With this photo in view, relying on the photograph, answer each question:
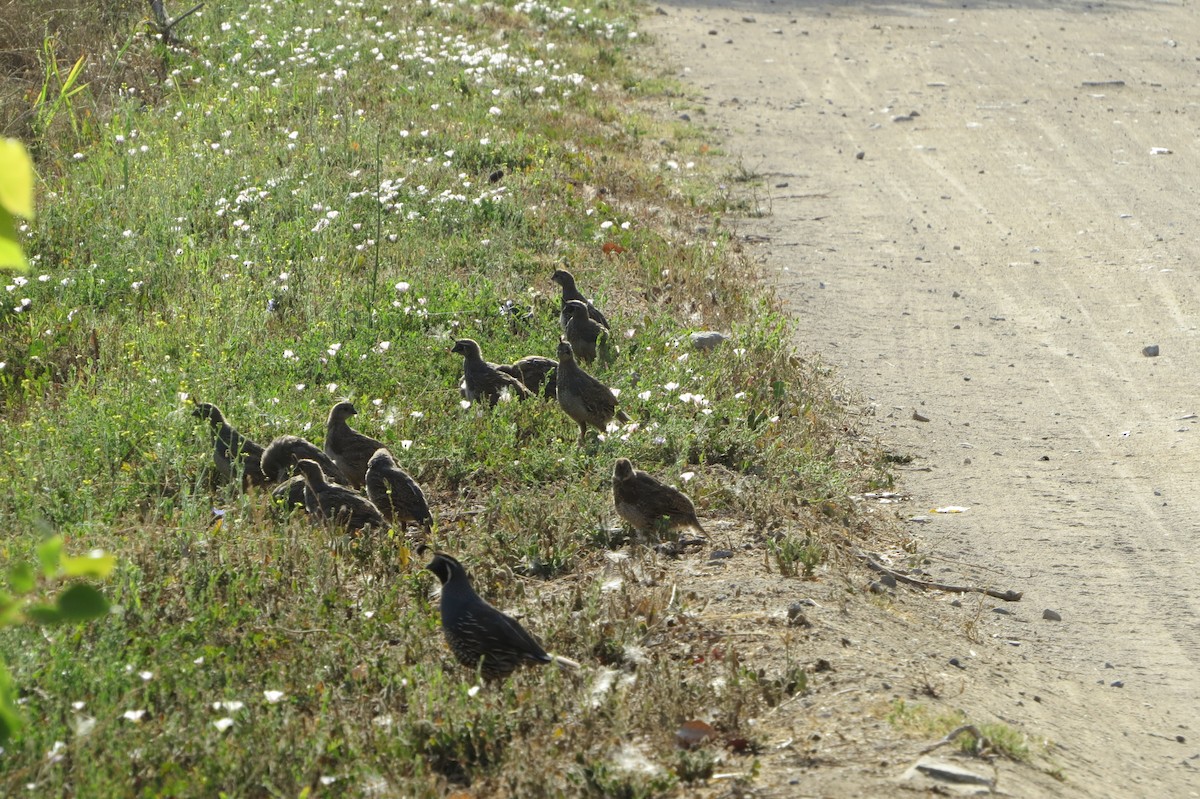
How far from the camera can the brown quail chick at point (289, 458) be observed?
25.2 ft

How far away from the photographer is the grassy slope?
506 centimetres

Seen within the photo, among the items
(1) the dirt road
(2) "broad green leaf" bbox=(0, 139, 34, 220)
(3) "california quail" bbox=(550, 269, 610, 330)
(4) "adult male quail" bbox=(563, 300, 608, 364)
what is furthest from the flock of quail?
(2) "broad green leaf" bbox=(0, 139, 34, 220)

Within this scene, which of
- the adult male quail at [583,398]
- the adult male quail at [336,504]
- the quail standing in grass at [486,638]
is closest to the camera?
the quail standing in grass at [486,638]

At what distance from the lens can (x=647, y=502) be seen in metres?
7.05

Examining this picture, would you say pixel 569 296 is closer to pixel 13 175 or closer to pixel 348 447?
pixel 348 447

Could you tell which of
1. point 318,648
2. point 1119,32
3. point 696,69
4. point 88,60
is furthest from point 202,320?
point 1119,32

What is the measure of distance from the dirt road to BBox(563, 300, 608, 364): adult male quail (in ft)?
6.12

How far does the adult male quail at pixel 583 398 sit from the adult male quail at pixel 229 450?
5.92 ft

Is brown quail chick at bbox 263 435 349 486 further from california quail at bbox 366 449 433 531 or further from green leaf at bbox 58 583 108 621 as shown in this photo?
green leaf at bbox 58 583 108 621

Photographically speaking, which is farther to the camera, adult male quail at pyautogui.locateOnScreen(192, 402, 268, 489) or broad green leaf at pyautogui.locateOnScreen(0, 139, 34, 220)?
adult male quail at pyautogui.locateOnScreen(192, 402, 268, 489)

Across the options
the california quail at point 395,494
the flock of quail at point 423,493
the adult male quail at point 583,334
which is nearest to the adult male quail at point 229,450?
the flock of quail at point 423,493

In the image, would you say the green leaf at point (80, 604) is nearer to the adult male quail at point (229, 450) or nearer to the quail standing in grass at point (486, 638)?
the quail standing in grass at point (486, 638)

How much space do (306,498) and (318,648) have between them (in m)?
1.58

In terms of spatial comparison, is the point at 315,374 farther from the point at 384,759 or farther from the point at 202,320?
the point at 384,759
